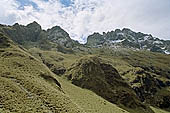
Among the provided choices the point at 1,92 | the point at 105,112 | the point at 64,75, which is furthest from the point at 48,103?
the point at 64,75

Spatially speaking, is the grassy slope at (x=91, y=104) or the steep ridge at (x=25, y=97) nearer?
the steep ridge at (x=25, y=97)

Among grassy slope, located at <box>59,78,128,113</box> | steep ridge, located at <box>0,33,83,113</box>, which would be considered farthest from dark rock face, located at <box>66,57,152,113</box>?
steep ridge, located at <box>0,33,83,113</box>

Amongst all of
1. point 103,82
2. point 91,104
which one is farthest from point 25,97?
point 103,82

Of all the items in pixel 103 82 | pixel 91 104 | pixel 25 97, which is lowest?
pixel 91 104

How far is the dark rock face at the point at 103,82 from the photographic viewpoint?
87.5m

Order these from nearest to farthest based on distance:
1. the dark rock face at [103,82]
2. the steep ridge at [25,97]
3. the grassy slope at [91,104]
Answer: the steep ridge at [25,97] < the grassy slope at [91,104] < the dark rock face at [103,82]

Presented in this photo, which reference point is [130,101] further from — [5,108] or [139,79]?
[5,108]

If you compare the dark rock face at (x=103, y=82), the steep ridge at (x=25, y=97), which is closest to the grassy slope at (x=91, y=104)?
the steep ridge at (x=25, y=97)

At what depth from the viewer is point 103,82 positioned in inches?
3639

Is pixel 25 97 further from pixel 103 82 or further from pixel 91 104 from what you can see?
pixel 103 82

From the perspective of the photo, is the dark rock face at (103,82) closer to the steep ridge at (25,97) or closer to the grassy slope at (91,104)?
the grassy slope at (91,104)

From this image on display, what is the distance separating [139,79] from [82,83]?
67.8 m

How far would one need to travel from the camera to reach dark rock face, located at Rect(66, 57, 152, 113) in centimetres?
8750

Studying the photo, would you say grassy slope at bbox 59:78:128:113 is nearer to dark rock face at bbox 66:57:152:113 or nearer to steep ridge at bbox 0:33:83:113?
steep ridge at bbox 0:33:83:113
